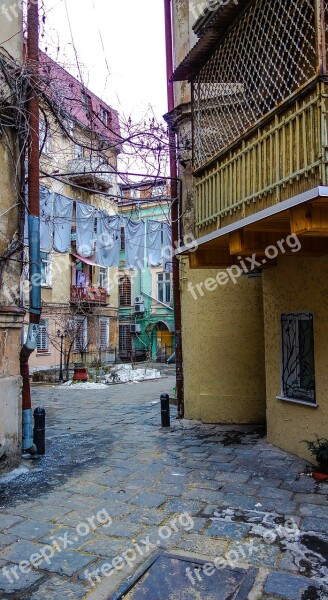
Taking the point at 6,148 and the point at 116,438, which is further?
the point at 116,438

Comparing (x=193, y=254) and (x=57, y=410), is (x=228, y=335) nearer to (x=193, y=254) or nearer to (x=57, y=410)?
(x=193, y=254)

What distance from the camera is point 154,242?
48.5 ft

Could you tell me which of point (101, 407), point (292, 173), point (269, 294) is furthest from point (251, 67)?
point (101, 407)

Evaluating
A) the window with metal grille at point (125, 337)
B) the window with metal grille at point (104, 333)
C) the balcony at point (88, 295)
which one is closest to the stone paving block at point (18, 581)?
the balcony at point (88, 295)

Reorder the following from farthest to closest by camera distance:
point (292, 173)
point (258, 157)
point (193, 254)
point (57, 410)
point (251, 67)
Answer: point (57, 410), point (193, 254), point (251, 67), point (258, 157), point (292, 173)

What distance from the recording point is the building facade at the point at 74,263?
843 cm

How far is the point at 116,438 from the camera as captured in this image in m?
8.92

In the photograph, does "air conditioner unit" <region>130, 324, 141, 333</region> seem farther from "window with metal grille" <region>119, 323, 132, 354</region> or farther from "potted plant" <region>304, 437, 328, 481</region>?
"potted plant" <region>304, 437, 328, 481</region>

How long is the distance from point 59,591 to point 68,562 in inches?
16.9

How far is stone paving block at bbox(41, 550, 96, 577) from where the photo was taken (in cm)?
391

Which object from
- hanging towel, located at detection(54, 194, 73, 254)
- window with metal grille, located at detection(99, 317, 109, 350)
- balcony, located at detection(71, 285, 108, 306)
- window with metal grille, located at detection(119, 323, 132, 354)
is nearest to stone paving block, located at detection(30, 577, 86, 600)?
hanging towel, located at detection(54, 194, 73, 254)

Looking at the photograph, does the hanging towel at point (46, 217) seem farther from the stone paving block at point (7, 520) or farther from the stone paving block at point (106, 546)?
the stone paving block at point (106, 546)

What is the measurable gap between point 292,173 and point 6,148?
14.4 ft

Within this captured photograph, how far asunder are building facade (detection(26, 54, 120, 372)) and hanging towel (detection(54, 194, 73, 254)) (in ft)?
0.14
